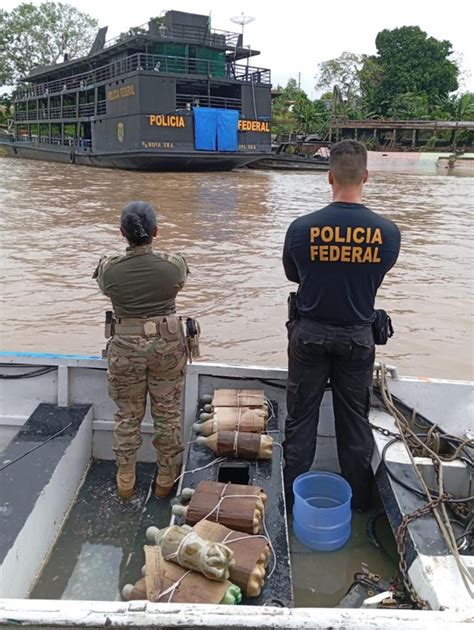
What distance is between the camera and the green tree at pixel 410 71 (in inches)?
1852

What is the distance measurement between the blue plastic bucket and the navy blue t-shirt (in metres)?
0.85

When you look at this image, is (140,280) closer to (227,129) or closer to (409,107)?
(227,129)

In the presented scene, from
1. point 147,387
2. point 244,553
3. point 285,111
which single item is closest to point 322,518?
point 244,553

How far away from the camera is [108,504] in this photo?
3.18 meters

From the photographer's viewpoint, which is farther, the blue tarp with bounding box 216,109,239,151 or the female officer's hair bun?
the blue tarp with bounding box 216,109,239,151

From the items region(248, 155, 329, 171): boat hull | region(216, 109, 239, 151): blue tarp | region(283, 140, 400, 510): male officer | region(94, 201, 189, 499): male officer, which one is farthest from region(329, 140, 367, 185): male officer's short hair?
region(248, 155, 329, 171): boat hull

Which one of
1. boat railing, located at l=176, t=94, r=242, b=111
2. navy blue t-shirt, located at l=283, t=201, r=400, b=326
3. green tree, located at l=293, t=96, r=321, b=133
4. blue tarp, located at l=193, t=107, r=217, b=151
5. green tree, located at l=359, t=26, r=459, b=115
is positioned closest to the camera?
navy blue t-shirt, located at l=283, t=201, r=400, b=326

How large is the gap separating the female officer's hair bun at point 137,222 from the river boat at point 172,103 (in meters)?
22.8

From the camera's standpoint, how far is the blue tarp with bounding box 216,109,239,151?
25.8 meters

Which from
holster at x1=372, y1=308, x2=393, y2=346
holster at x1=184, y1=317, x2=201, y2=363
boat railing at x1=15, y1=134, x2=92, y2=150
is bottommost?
holster at x1=184, y1=317, x2=201, y2=363

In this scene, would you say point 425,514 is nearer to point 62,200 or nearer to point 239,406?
point 239,406

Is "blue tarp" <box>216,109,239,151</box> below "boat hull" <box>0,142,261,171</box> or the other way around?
the other way around

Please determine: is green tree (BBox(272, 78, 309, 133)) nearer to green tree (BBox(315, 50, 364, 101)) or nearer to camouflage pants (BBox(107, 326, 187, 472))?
green tree (BBox(315, 50, 364, 101))

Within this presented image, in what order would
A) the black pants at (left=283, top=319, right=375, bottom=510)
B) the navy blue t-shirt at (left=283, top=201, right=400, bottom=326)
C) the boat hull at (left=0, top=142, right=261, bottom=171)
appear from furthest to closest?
the boat hull at (left=0, top=142, right=261, bottom=171), the black pants at (left=283, top=319, right=375, bottom=510), the navy blue t-shirt at (left=283, top=201, right=400, bottom=326)
